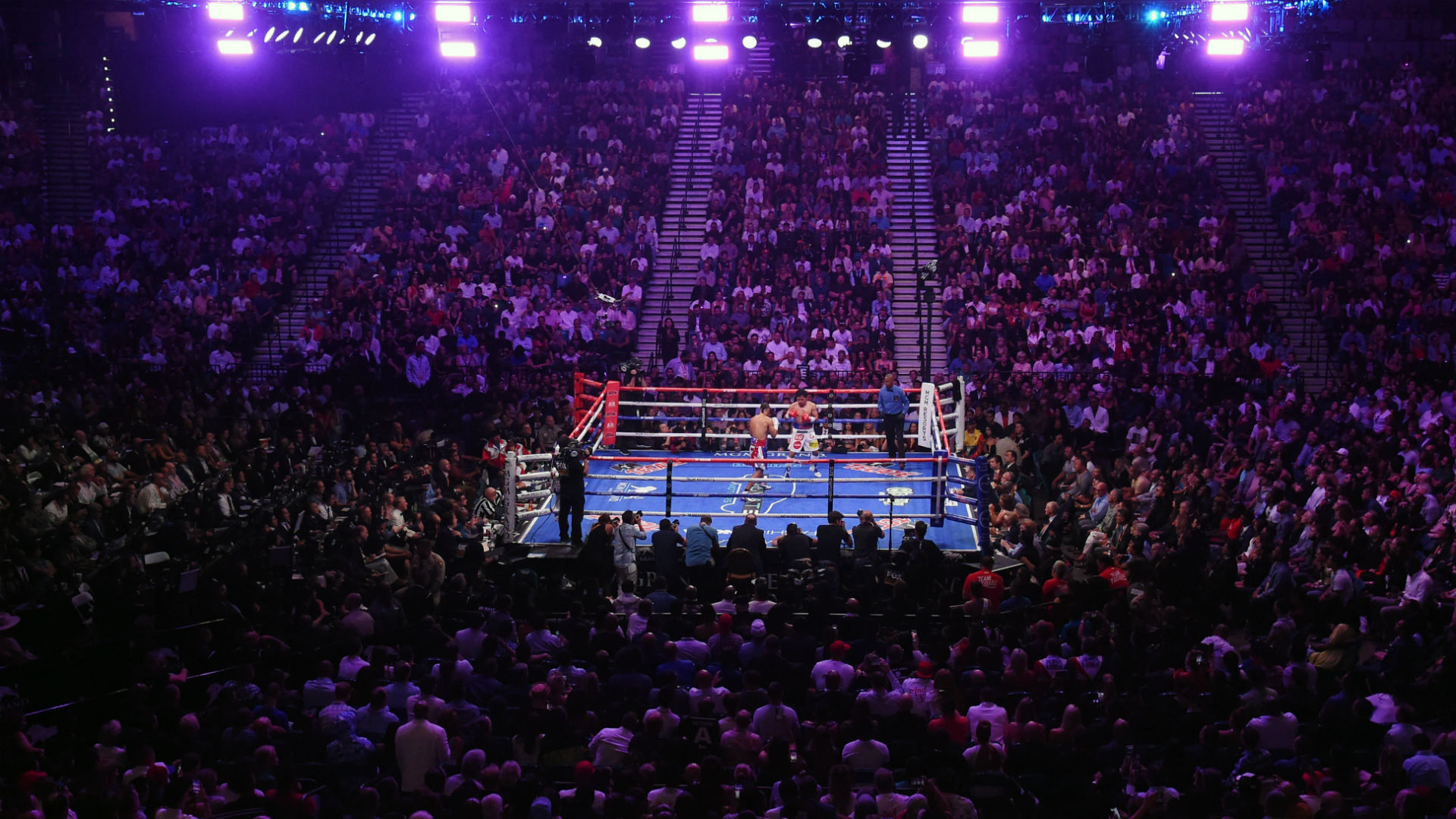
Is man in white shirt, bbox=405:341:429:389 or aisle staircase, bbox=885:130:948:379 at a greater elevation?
aisle staircase, bbox=885:130:948:379

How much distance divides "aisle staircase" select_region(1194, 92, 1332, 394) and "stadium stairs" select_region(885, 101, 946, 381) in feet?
19.7

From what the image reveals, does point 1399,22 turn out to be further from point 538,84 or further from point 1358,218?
point 538,84

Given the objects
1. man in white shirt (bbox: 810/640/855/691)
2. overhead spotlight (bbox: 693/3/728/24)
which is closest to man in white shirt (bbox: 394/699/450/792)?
man in white shirt (bbox: 810/640/855/691)

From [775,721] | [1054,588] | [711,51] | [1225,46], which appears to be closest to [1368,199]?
[1225,46]

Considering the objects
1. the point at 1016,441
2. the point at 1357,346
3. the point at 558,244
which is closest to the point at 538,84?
the point at 558,244

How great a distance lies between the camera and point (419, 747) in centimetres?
897

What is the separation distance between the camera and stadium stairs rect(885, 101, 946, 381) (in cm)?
2375

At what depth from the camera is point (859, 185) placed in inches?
1055

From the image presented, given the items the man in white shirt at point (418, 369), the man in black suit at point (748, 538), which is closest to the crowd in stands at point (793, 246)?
the man in white shirt at point (418, 369)

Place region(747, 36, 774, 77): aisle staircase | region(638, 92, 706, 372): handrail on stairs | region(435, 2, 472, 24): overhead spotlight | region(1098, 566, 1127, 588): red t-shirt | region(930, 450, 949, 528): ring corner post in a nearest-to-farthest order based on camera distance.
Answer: region(1098, 566, 1127, 588): red t-shirt → region(930, 450, 949, 528): ring corner post → region(638, 92, 706, 372): handrail on stairs → region(435, 2, 472, 24): overhead spotlight → region(747, 36, 774, 77): aisle staircase

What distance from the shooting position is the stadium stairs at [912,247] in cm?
2375

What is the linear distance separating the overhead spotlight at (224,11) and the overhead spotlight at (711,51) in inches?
348

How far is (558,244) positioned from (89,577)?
541 inches

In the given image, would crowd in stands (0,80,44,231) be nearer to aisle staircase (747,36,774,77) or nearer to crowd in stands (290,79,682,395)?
crowd in stands (290,79,682,395)
